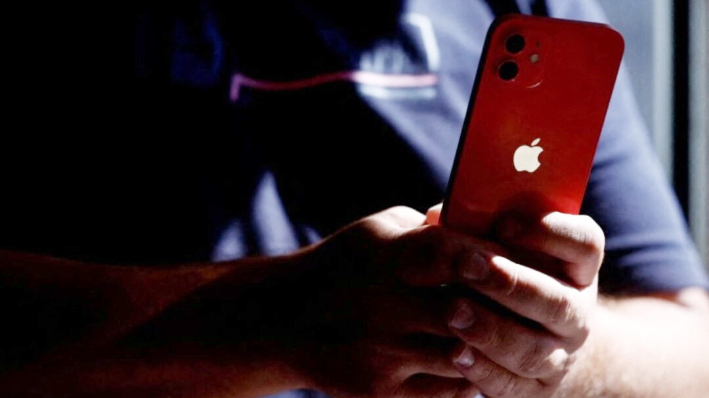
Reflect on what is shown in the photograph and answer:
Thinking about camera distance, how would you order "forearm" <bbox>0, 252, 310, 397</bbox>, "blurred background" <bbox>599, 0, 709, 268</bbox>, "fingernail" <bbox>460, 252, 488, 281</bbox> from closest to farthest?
"fingernail" <bbox>460, 252, 488, 281</bbox>, "forearm" <bbox>0, 252, 310, 397</bbox>, "blurred background" <bbox>599, 0, 709, 268</bbox>

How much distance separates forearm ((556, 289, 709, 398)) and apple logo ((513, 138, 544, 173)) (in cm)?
23

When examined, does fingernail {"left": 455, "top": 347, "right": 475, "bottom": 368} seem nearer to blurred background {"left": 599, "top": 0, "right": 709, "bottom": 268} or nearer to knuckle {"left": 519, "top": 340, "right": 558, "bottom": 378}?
knuckle {"left": 519, "top": 340, "right": 558, "bottom": 378}

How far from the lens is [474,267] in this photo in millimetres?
542

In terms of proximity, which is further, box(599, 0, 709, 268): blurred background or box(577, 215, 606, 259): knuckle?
box(599, 0, 709, 268): blurred background

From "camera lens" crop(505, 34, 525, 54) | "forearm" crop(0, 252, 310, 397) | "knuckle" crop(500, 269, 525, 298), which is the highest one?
"camera lens" crop(505, 34, 525, 54)

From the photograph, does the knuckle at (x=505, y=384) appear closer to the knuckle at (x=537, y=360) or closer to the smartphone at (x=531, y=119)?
the knuckle at (x=537, y=360)

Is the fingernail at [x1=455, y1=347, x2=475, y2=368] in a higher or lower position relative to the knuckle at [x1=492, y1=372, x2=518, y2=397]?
higher

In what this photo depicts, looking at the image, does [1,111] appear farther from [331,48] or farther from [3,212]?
[331,48]

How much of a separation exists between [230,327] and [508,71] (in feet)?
1.12

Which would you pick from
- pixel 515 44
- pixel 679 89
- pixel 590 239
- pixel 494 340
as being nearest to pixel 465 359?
pixel 494 340

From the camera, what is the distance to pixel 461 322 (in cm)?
56

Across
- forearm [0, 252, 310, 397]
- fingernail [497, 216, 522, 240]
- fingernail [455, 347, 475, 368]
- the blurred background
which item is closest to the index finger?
fingernail [497, 216, 522, 240]

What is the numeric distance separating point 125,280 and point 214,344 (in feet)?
0.39

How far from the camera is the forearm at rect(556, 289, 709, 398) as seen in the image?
73cm
